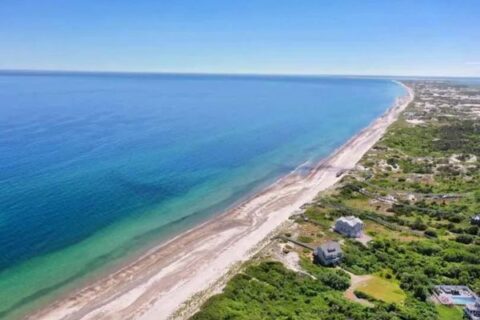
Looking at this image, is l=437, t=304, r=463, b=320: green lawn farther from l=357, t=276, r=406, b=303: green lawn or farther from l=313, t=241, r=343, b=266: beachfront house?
l=313, t=241, r=343, b=266: beachfront house

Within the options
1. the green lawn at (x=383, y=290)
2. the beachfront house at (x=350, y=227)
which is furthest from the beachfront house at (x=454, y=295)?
the beachfront house at (x=350, y=227)

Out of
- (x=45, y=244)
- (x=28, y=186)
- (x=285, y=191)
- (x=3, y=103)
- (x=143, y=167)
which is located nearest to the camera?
(x=45, y=244)

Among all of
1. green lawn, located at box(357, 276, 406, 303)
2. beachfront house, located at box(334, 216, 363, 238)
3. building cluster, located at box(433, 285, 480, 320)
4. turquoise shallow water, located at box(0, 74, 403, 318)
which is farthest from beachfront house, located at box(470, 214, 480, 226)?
turquoise shallow water, located at box(0, 74, 403, 318)

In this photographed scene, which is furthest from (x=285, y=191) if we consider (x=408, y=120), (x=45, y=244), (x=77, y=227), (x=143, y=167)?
(x=408, y=120)

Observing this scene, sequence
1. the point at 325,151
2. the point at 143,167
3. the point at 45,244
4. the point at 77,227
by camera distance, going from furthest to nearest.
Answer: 1. the point at 325,151
2. the point at 143,167
3. the point at 77,227
4. the point at 45,244

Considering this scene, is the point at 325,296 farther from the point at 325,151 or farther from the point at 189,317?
the point at 325,151

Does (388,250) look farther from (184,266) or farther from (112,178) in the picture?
(112,178)

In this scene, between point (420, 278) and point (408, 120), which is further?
point (408, 120)
